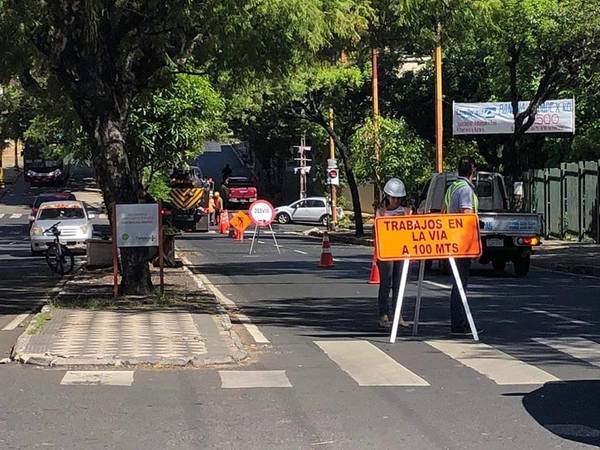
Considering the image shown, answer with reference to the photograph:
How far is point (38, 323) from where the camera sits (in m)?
12.8

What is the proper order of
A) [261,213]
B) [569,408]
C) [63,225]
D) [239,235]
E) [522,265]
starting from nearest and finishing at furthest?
1. [569,408]
2. [522,265]
3. [63,225]
4. [261,213]
5. [239,235]

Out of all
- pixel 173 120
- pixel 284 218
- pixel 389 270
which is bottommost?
pixel 284 218

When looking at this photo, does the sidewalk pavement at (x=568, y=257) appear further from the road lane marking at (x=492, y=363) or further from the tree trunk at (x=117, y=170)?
the road lane marking at (x=492, y=363)

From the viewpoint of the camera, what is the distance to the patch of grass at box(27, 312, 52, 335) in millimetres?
12203

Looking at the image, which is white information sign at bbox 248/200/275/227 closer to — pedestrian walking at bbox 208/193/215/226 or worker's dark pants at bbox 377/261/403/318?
pedestrian walking at bbox 208/193/215/226

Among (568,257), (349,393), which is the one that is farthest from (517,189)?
(349,393)

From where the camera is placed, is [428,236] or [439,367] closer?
[439,367]

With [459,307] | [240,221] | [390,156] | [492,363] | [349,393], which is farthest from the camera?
[390,156]

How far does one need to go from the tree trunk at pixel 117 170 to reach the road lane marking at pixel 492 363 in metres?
6.03

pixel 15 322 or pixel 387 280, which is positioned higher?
pixel 387 280

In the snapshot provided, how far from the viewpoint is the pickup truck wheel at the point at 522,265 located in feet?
69.8

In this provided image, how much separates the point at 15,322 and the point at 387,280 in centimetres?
540

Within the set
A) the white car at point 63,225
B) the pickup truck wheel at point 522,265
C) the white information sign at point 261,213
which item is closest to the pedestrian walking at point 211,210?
the white information sign at point 261,213

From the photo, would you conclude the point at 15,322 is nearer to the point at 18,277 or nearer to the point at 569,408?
the point at 18,277
